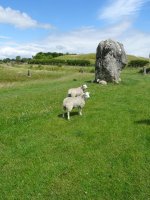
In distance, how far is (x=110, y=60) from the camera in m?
41.3

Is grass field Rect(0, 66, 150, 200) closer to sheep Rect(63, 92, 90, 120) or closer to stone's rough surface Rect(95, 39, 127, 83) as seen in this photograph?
sheep Rect(63, 92, 90, 120)

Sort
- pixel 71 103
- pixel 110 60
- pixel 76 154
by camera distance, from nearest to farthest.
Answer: pixel 76 154, pixel 71 103, pixel 110 60

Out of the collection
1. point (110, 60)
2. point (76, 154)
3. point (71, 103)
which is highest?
point (110, 60)

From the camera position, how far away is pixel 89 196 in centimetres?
1292

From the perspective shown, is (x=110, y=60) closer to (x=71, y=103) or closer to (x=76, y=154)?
(x=71, y=103)

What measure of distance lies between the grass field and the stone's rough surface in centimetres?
1647

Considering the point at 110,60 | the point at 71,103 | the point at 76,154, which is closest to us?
the point at 76,154

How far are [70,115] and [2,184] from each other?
30.6ft

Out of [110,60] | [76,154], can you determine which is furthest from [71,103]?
[110,60]

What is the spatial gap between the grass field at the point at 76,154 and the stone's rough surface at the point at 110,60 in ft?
54.0

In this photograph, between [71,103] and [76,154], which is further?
[71,103]

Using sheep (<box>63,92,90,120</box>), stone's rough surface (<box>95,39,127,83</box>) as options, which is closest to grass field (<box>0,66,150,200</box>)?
sheep (<box>63,92,90,120</box>)

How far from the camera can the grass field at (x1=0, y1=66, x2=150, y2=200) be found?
43.6 feet

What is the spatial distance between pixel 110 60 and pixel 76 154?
2649cm
